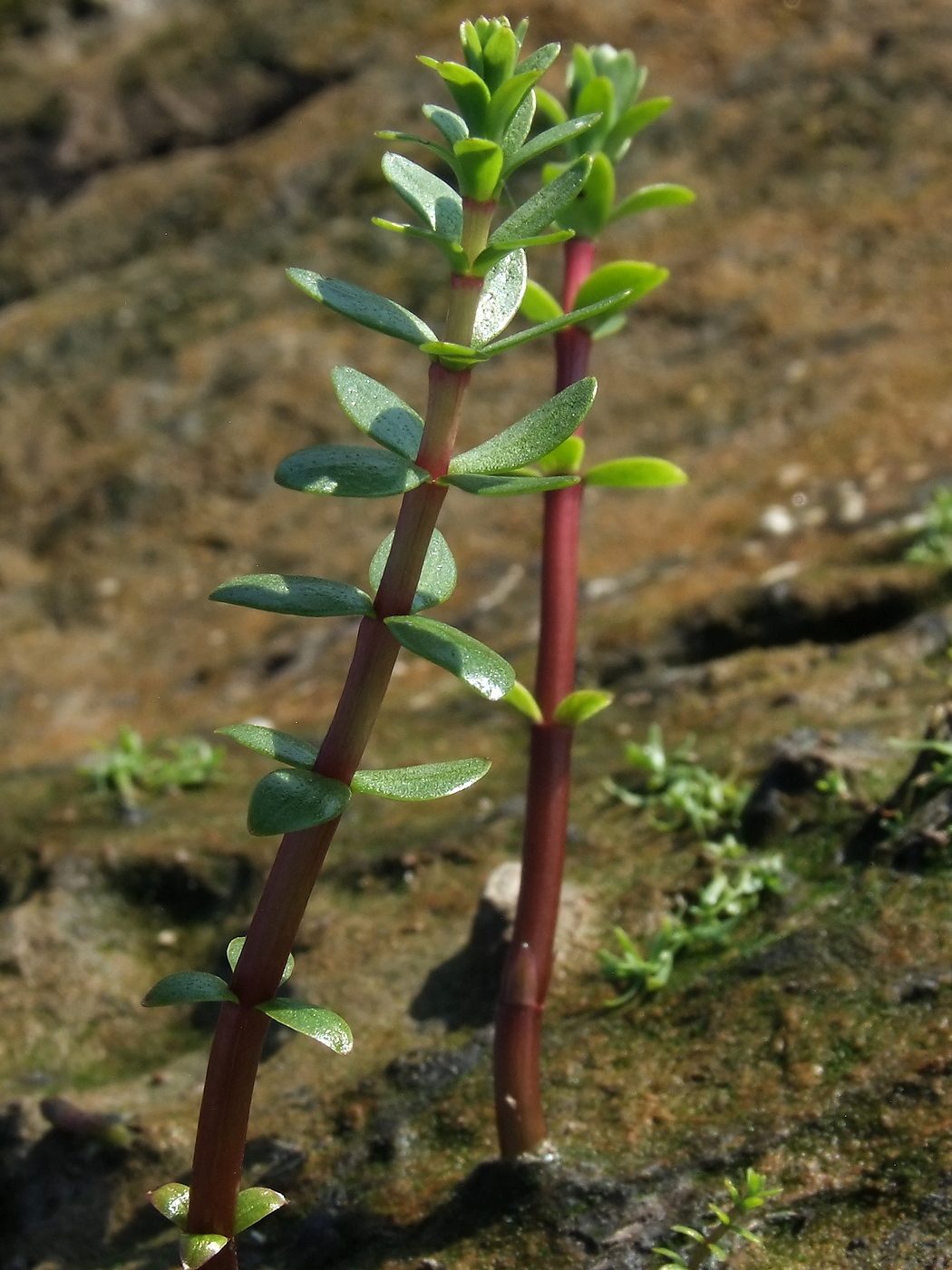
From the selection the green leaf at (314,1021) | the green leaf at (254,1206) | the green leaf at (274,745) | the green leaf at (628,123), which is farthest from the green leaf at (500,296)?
the green leaf at (254,1206)

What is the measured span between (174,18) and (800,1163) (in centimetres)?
678

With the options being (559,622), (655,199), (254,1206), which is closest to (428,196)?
(655,199)

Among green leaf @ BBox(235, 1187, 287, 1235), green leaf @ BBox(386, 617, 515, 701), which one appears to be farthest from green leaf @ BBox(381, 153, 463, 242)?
green leaf @ BBox(235, 1187, 287, 1235)

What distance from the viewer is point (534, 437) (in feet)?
4.77

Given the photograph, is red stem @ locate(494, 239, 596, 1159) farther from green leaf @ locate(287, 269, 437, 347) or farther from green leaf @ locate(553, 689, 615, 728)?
green leaf @ locate(287, 269, 437, 347)

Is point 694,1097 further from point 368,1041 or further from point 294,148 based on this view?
point 294,148

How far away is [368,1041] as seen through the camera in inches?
94.6

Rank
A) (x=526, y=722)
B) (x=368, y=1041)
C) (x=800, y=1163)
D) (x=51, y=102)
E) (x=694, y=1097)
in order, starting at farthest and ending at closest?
1. (x=51, y=102)
2. (x=526, y=722)
3. (x=368, y=1041)
4. (x=694, y=1097)
5. (x=800, y=1163)

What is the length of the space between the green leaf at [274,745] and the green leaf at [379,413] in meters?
0.34

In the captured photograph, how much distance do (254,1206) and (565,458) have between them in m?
1.01

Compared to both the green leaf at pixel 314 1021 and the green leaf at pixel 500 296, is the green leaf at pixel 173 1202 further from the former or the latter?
the green leaf at pixel 500 296

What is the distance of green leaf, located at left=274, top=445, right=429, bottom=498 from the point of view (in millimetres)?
1415

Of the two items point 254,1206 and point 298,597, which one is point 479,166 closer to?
point 298,597

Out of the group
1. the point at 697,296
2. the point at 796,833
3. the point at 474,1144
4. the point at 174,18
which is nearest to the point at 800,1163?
the point at 474,1144
